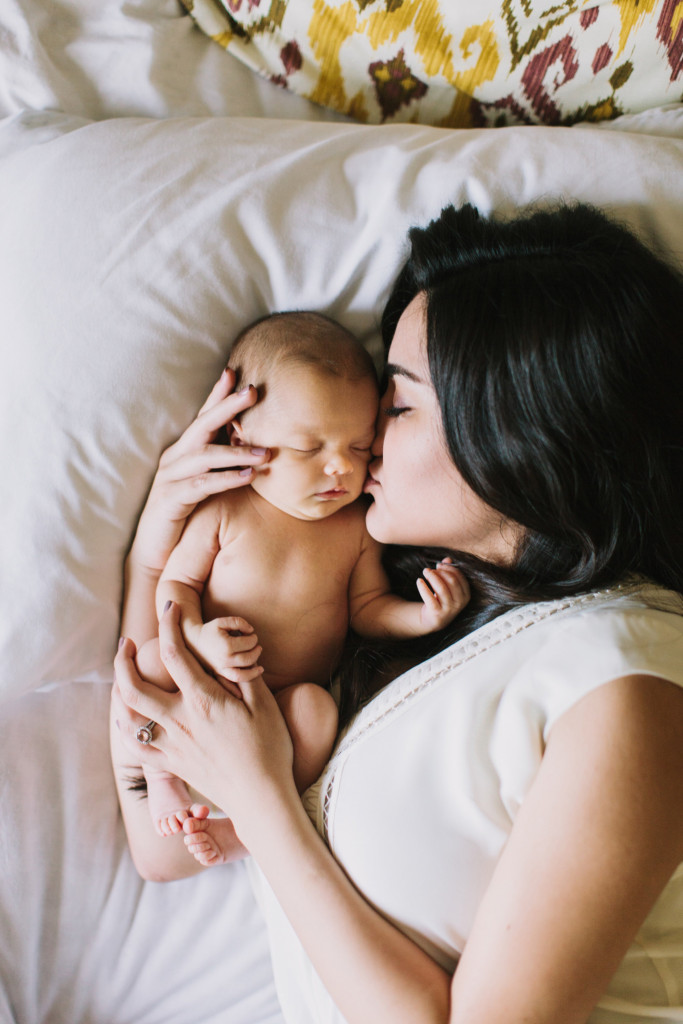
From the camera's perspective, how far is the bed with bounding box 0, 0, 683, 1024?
1.25 m

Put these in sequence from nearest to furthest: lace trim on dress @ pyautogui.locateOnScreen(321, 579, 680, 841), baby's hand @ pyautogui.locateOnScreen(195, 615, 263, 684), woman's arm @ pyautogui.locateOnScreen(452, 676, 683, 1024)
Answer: woman's arm @ pyautogui.locateOnScreen(452, 676, 683, 1024) < lace trim on dress @ pyautogui.locateOnScreen(321, 579, 680, 841) < baby's hand @ pyautogui.locateOnScreen(195, 615, 263, 684)

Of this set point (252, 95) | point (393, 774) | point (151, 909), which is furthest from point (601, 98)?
point (151, 909)

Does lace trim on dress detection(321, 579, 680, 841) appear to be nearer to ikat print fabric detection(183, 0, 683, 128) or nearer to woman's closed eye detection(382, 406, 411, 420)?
woman's closed eye detection(382, 406, 411, 420)

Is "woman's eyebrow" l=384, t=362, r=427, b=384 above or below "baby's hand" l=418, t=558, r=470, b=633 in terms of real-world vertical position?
above

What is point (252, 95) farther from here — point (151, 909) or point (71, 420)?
point (151, 909)

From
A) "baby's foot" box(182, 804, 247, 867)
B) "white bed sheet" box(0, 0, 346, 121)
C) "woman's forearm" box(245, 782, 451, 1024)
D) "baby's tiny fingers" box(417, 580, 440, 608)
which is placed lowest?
"baby's foot" box(182, 804, 247, 867)

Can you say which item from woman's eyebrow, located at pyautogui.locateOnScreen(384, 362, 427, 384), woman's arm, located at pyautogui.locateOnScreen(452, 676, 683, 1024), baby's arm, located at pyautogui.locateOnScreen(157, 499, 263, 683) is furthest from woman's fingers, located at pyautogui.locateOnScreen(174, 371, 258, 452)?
woman's arm, located at pyautogui.locateOnScreen(452, 676, 683, 1024)

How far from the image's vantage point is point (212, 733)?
1219mm

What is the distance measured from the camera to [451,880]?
1.01 meters

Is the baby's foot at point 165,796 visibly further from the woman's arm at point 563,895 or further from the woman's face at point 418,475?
the woman's face at point 418,475

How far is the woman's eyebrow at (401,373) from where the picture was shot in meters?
1.18

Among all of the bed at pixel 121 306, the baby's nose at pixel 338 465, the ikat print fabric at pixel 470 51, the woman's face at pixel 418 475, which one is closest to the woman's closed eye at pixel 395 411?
the woman's face at pixel 418 475

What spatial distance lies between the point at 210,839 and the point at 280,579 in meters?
0.48

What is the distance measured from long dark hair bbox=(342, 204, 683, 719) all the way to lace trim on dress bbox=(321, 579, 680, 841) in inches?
1.9
